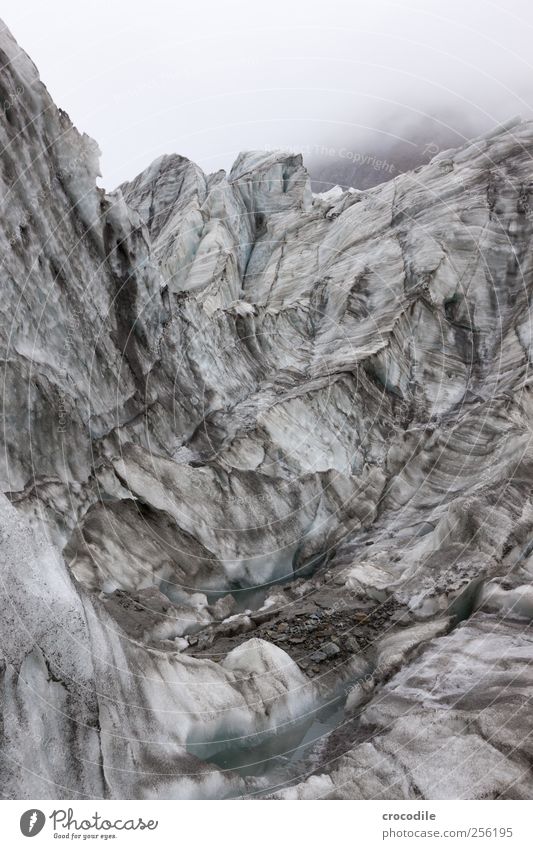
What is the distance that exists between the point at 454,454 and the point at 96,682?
17847mm

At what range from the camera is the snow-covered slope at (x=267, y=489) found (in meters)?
8.26

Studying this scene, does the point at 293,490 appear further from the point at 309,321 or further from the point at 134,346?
the point at 309,321

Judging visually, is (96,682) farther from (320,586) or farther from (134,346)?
Answer: (134,346)

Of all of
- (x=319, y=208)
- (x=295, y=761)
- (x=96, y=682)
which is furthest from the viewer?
(x=319, y=208)

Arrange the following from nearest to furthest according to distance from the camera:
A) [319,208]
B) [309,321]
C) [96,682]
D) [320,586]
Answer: [96,682] < [320,586] < [309,321] < [319,208]

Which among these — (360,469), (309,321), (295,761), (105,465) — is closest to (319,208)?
(309,321)

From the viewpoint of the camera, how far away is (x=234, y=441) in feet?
75.1

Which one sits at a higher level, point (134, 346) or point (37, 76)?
point (37, 76)

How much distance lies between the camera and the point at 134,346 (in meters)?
21.8

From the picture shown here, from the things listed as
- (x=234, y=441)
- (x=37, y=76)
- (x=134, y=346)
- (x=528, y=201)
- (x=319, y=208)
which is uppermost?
(x=319, y=208)

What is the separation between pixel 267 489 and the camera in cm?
2139

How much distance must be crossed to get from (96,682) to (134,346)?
15.0 meters

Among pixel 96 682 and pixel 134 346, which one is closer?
pixel 96 682

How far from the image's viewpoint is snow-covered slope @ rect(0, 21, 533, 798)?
27.1 feet
